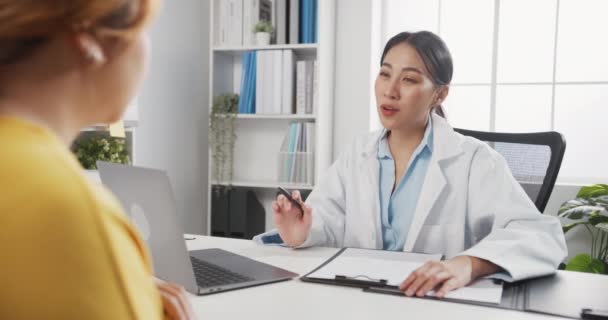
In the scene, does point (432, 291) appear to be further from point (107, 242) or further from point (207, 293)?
point (107, 242)

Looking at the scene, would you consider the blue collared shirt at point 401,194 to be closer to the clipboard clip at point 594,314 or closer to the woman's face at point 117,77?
the clipboard clip at point 594,314

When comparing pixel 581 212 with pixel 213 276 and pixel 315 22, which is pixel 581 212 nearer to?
pixel 315 22

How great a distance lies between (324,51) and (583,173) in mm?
1654

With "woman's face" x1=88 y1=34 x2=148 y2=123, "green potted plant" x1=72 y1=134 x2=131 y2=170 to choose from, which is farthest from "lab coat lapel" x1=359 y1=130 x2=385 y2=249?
"woman's face" x1=88 y1=34 x2=148 y2=123

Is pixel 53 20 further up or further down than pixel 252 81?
further down

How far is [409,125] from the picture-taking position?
1.67 m

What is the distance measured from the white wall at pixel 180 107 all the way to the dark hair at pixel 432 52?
163 centimetres

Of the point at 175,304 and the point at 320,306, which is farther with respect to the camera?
Result: the point at 320,306

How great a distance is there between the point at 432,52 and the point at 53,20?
55.1 inches

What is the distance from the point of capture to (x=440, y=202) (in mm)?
1575

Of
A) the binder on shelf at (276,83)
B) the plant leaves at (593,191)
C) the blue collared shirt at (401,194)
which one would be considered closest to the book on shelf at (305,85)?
the binder on shelf at (276,83)

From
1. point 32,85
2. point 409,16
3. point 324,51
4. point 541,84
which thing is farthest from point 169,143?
point 32,85

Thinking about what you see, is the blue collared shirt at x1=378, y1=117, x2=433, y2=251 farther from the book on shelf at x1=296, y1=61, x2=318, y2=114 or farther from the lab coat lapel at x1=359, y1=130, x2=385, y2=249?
the book on shelf at x1=296, y1=61, x2=318, y2=114

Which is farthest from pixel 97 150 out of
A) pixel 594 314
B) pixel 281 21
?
pixel 594 314
